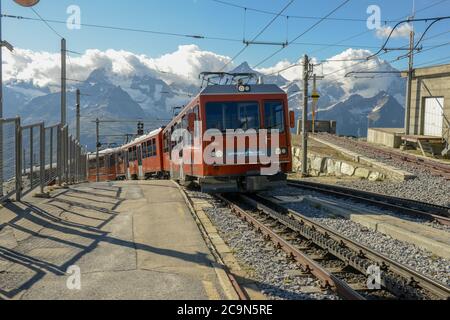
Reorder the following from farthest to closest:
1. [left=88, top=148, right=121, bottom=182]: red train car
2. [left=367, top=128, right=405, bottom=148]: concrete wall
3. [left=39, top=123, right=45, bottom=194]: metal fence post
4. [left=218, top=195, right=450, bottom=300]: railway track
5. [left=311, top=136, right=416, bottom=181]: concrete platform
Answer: [left=88, top=148, right=121, bottom=182]: red train car → [left=367, top=128, right=405, bottom=148]: concrete wall → [left=311, top=136, right=416, bottom=181]: concrete platform → [left=39, top=123, right=45, bottom=194]: metal fence post → [left=218, top=195, right=450, bottom=300]: railway track

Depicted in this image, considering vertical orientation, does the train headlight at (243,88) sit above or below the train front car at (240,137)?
above

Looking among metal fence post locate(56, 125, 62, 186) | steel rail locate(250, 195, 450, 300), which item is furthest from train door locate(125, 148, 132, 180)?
steel rail locate(250, 195, 450, 300)

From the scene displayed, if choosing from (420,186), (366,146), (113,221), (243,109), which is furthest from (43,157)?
(366,146)

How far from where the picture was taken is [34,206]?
9.39 m

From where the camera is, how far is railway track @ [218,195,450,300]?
16.8 feet

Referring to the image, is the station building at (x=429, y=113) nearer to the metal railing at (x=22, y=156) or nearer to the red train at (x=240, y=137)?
the red train at (x=240, y=137)

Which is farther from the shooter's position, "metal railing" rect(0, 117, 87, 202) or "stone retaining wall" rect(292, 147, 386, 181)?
"stone retaining wall" rect(292, 147, 386, 181)

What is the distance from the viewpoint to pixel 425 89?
100 feet

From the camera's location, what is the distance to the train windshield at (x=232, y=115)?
11539 millimetres

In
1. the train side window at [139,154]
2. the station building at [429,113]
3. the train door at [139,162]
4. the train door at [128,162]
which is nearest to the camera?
the train door at [139,162]

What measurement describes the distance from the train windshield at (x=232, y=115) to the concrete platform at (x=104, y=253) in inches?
96.3

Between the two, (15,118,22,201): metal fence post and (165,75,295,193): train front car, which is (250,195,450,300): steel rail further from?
(15,118,22,201): metal fence post

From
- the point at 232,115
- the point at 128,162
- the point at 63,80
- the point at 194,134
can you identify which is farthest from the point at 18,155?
the point at 128,162

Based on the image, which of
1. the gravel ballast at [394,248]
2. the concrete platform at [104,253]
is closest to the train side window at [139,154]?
the concrete platform at [104,253]
